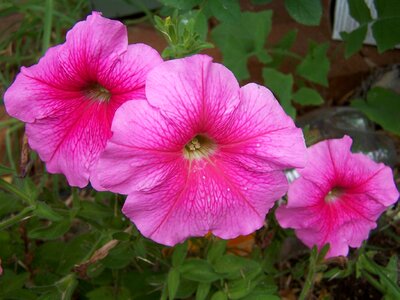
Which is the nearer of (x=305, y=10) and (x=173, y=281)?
(x=173, y=281)

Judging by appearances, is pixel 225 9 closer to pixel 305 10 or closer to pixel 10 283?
pixel 305 10

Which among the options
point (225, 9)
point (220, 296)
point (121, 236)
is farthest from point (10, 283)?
point (225, 9)

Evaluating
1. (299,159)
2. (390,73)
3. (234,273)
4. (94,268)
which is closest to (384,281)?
(234,273)

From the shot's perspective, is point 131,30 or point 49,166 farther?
point 131,30

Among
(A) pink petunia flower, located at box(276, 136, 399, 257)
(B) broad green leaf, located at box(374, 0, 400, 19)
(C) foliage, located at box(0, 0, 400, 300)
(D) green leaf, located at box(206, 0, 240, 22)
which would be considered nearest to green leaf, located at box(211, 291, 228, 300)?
(C) foliage, located at box(0, 0, 400, 300)

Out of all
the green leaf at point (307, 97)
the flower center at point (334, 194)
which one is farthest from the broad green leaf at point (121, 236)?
the green leaf at point (307, 97)

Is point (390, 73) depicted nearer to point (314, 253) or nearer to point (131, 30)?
point (131, 30)
